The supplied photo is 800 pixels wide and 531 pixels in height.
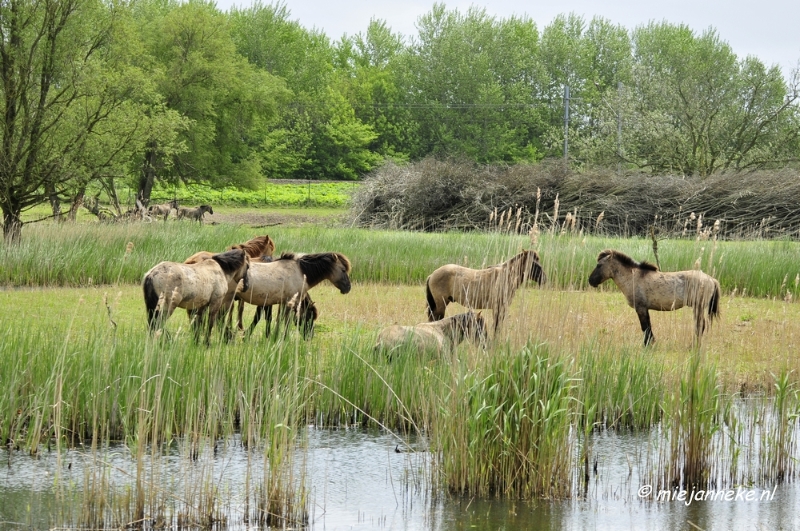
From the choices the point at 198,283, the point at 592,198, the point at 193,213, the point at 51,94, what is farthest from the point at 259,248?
the point at 193,213

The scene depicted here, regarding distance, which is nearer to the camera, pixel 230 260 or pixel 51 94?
pixel 230 260

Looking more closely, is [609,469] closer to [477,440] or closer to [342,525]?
[477,440]

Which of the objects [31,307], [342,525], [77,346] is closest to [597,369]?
[342,525]

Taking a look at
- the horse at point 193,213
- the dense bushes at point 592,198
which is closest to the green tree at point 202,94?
the horse at point 193,213

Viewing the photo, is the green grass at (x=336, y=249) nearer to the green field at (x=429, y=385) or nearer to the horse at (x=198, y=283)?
the green field at (x=429, y=385)

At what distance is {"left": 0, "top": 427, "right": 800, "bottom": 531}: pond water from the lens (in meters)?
6.22

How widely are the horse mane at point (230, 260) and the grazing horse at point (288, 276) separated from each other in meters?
0.50

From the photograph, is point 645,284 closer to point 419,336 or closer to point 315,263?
point 419,336

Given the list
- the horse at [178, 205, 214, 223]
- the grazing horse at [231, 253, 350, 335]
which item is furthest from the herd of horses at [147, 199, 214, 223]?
the grazing horse at [231, 253, 350, 335]

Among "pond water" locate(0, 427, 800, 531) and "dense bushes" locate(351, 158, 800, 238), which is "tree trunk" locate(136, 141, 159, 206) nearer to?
"dense bushes" locate(351, 158, 800, 238)

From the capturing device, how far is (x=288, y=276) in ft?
39.3

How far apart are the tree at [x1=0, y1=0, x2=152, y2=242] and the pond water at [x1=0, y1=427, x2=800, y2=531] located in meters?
13.6

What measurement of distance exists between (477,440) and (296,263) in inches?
235

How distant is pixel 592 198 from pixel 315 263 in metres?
21.4
